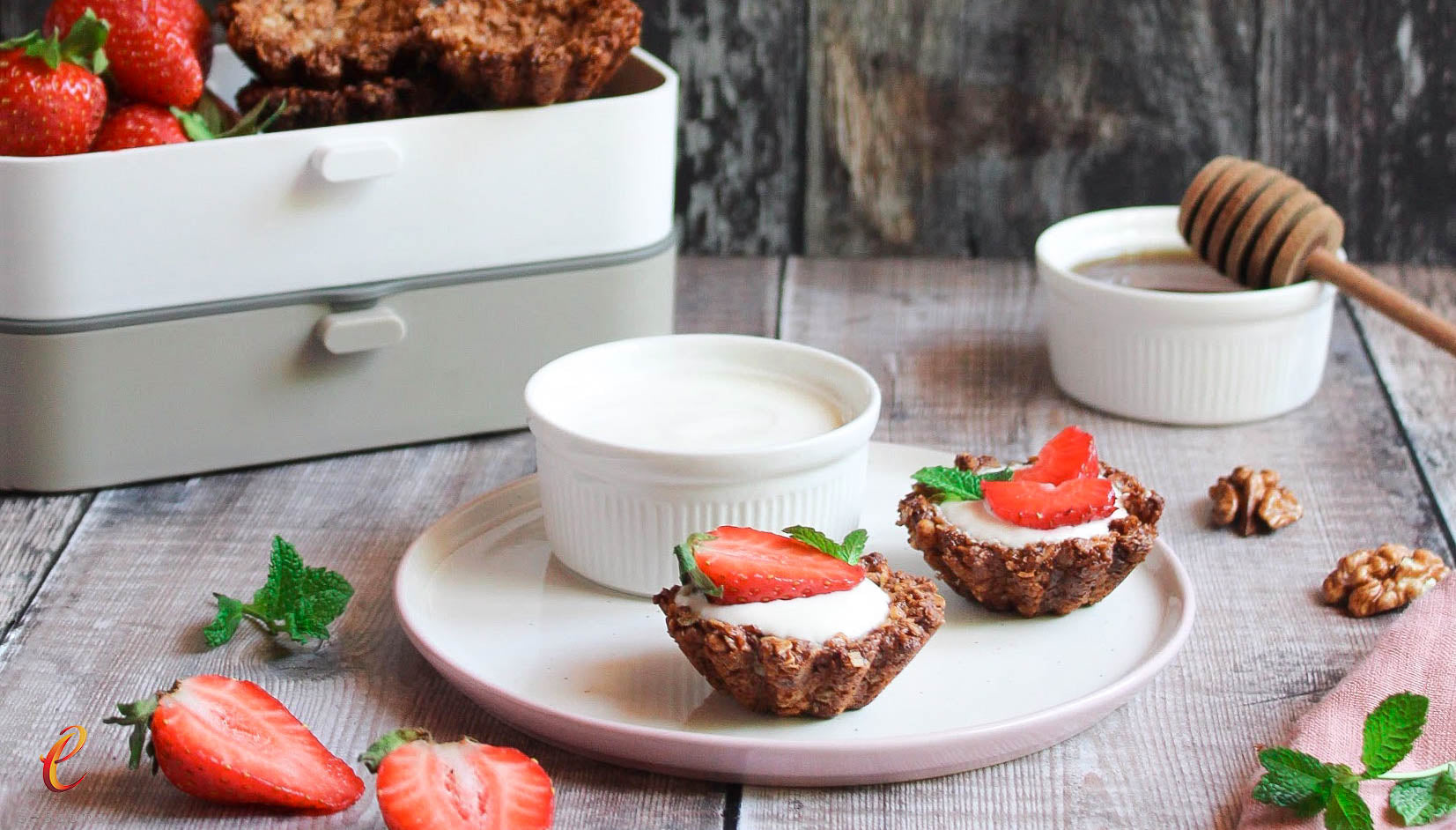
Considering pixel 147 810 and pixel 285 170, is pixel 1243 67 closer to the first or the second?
pixel 285 170

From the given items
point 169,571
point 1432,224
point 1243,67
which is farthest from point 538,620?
point 1432,224

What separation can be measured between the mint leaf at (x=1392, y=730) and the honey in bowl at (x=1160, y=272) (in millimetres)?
794

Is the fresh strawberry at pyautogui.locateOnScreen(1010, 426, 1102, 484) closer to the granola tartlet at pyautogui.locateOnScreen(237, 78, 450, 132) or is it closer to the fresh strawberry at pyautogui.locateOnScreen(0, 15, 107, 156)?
the granola tartlet at pyautogui.locateOnScreen(237, 78, 450, 132)

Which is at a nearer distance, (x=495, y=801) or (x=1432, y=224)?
(x=495, y=801)

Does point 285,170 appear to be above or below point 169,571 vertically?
above

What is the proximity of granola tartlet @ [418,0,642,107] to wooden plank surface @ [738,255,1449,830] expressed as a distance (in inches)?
18.6

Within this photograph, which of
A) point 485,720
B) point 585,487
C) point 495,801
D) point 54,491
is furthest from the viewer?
point 54,491

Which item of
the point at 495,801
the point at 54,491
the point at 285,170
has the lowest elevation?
the point at 54,491

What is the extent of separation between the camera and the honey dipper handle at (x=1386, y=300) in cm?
162

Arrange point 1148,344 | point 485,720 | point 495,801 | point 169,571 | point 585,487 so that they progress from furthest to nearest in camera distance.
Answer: point 1148,344, point 169,571, point 585,487, point 485,720, point 495,801

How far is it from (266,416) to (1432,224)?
1.53 metres

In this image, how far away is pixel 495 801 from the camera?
98 cm

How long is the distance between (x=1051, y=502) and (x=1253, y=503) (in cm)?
34

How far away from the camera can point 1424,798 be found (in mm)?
1006
